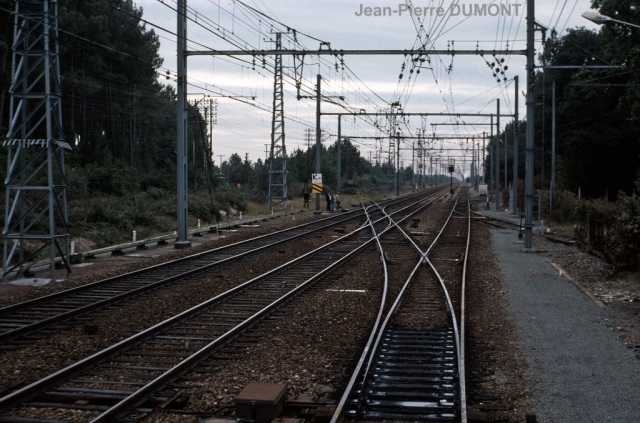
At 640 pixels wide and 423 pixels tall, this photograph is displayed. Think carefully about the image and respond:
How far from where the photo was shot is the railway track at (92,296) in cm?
1077

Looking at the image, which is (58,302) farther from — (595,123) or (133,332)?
(595,123)

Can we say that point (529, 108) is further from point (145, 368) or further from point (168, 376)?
point (168, 376)

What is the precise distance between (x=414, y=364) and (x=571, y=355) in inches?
88.1

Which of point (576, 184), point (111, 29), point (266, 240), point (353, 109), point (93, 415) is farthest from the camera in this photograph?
point (111, 29)

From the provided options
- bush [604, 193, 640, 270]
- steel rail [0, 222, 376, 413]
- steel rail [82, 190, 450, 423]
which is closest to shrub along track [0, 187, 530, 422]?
steel rail [82, 190, 450, 423]

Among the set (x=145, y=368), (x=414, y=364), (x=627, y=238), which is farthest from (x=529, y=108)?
(x=145, y=368)

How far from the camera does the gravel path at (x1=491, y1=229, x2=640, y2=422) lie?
7293 millimetres

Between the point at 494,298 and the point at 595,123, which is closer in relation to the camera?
the point at 494,298

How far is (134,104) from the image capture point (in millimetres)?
64812

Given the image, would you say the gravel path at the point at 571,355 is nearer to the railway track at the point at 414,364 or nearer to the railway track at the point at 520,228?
the railway track at the point at 414,364

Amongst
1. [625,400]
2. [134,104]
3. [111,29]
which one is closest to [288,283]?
[625,400]

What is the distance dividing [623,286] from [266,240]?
47.3 feet

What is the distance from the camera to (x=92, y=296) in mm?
14016

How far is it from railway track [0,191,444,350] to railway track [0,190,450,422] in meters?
1.81
